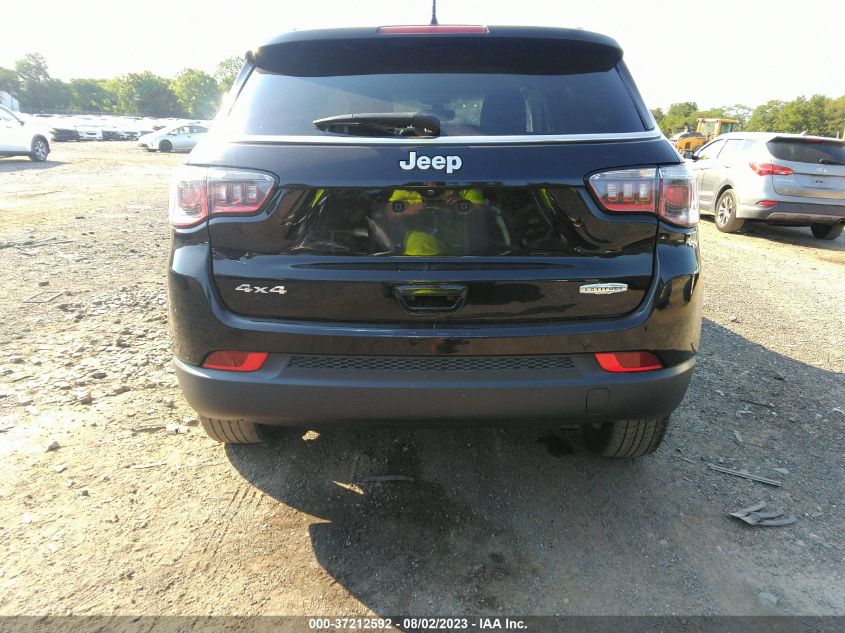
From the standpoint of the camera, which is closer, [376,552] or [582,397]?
[582,397]

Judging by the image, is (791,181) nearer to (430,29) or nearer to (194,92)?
(430,29)

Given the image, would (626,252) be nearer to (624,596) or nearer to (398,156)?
(398,156)

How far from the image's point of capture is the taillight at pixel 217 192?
1.94 m

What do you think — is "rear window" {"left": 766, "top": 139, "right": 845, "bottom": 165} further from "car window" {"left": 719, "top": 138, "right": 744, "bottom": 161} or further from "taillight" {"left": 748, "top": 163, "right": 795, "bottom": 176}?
"car window" {"left": 719, "top": 138, "right": 744, "bottom": 161}

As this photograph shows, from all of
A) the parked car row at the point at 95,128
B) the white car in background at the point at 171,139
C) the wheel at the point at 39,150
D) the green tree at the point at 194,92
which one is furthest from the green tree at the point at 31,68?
the wheel at the point at 39,150

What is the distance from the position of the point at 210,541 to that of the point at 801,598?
7.31 ft

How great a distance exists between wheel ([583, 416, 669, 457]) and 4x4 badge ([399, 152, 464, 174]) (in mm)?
1316

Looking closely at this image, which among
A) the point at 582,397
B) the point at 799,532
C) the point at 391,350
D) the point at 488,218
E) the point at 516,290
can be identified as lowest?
the point at 799,532

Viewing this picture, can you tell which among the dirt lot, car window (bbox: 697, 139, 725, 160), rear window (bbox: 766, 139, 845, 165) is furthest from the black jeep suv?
car window (bbox: 697, 139, 725, 160)

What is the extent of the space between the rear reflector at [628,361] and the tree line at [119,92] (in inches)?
3723

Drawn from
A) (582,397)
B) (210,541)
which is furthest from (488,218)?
(210,541)

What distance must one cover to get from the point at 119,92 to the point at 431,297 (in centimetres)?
11486

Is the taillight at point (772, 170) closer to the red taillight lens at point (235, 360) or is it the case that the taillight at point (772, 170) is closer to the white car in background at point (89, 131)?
the red taillight lens at point (235, 360)

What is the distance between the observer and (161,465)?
108 inches
